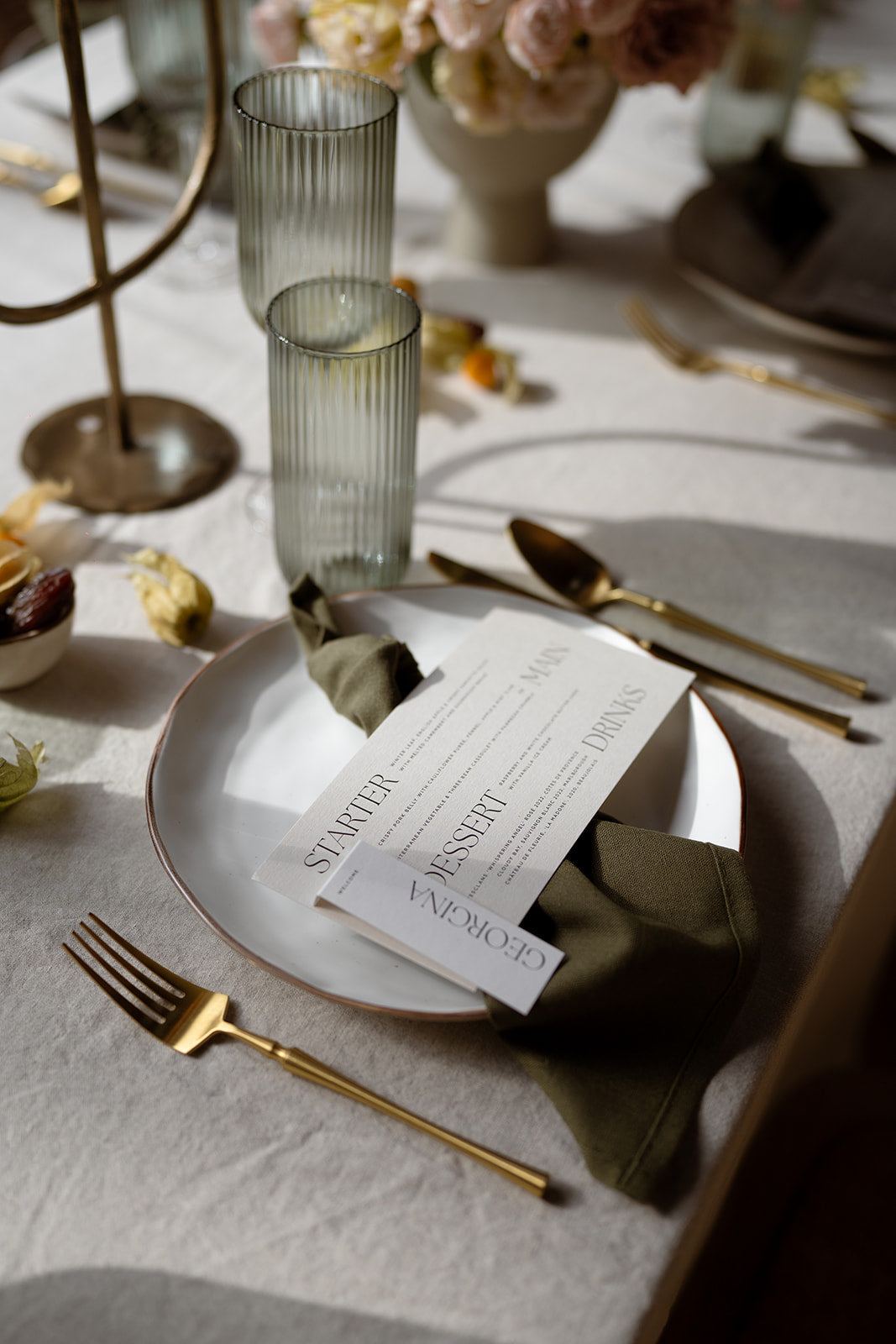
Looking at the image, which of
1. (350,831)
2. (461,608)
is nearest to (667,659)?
(461,608)

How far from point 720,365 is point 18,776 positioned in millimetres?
687

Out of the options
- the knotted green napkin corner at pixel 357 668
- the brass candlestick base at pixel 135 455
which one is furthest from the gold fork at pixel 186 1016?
the brass candlestick base at pixel 135 455

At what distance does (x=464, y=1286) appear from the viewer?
16.3 inches

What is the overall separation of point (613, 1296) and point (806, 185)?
1002 millimetres

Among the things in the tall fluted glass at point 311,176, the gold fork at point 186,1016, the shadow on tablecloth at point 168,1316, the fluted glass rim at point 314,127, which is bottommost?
the shadow on tablecloth at point 168,1316

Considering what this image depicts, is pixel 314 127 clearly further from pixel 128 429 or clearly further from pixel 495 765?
pixel 495 765

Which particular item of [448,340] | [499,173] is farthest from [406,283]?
[499,173]

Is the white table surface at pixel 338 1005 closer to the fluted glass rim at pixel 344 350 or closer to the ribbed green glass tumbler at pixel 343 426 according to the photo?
the ribbed green glass tumbler at pixel 343 426

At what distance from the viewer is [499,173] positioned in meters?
0.98

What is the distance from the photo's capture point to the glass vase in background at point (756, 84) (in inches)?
44.3

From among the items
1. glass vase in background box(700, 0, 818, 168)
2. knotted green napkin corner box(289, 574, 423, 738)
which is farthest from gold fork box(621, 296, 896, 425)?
knotted green napkin corner box(289, 574, 423, 738)

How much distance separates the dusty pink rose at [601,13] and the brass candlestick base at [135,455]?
0.39m

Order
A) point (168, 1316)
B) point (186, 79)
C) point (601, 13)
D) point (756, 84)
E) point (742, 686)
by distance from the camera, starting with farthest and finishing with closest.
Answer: point (756, 84) < point (186, 79) < point (601, 13) < point (742, 686) < point (168, 1316)

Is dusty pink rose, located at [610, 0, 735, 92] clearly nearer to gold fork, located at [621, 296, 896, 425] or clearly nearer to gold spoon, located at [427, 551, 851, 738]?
gold fork, located at [621, 296, 896, 425]
